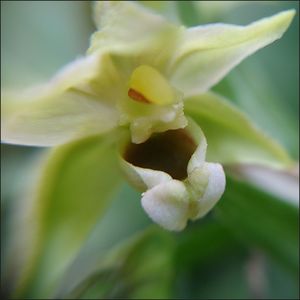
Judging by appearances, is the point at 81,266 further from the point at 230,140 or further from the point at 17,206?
the point at 230,140

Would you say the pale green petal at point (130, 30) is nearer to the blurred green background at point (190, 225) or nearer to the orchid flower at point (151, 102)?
the orchid flower at point (151, 102)

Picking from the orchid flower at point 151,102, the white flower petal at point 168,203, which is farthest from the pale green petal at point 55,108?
the white flower petal at point 168,203

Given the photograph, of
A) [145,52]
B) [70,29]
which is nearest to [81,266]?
[145,52]

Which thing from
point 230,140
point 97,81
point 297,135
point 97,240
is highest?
point 97,81

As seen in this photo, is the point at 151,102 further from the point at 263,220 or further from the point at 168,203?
the point at 263,220

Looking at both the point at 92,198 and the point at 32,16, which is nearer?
the point at 92,198

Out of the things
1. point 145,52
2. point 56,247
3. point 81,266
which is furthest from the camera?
point 81,266

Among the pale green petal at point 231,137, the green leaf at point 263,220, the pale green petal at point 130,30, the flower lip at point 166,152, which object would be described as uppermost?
the pale green petal at point 130,30
